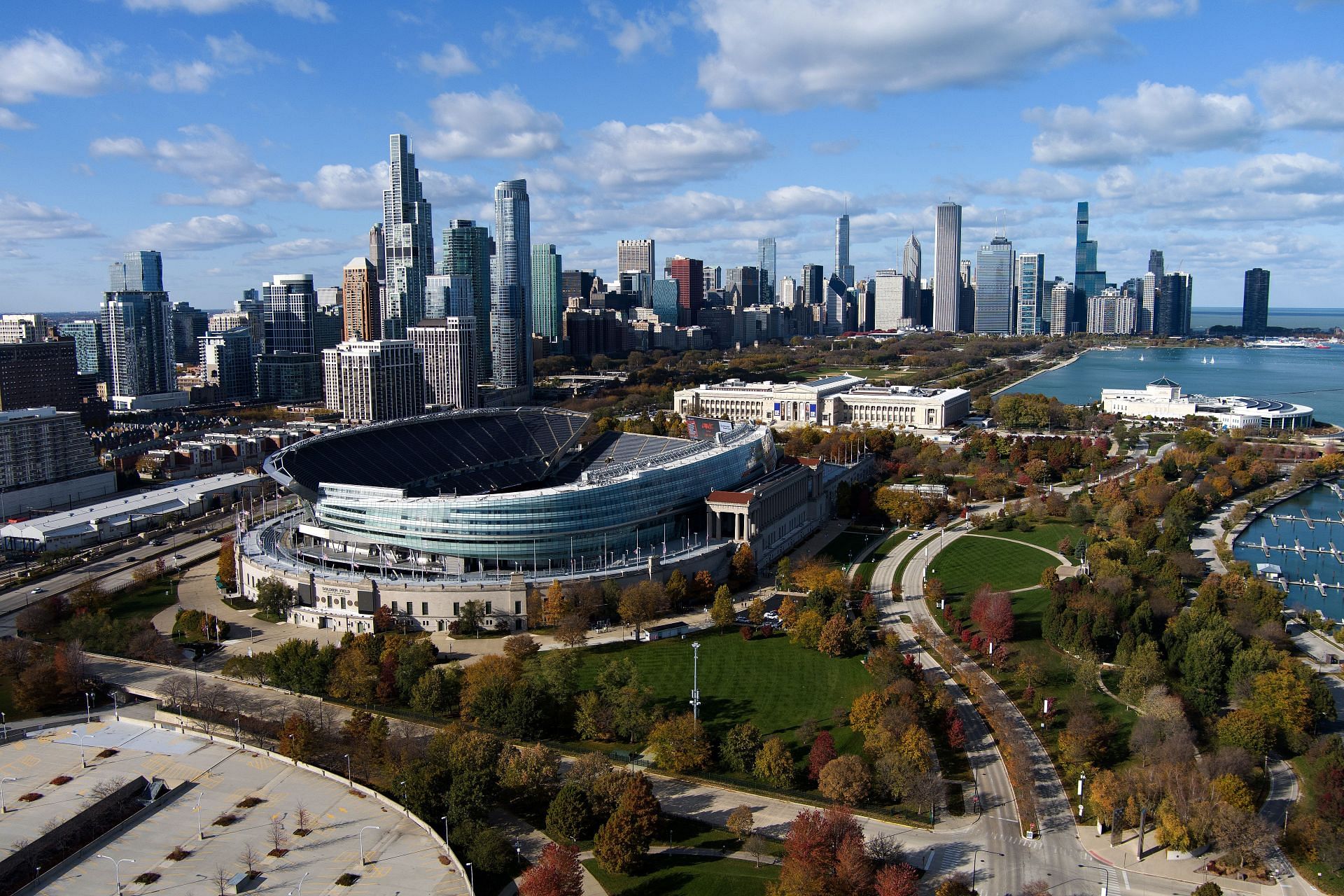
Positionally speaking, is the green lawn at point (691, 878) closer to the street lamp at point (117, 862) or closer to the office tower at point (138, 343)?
the street lamp at point (117, 862)

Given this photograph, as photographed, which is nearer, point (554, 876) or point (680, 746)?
point (554, 876)

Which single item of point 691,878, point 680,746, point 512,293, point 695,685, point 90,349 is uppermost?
point 512,293

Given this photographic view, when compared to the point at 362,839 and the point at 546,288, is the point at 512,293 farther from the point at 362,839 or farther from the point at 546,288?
the point at 362,839

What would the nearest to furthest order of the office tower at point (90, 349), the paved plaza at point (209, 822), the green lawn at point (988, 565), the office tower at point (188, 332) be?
1. the paved plaza at point (209, 822)
2. the green lawn at point (988, 565)
3. the office tower at point (90, 349)
4. the office tower at point (188, 332)

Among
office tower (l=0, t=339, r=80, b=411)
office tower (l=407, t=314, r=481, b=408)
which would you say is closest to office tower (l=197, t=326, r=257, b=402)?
office tower (l=407, t=314, r=481, b=408)

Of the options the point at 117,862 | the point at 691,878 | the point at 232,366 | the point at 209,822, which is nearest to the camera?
the point at 117,862

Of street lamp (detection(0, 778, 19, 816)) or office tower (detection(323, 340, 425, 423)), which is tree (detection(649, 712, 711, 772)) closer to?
street lamp (detection(0, 778, 19, 816))

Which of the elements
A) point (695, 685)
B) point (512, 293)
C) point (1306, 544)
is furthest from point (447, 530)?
point (512, 293)

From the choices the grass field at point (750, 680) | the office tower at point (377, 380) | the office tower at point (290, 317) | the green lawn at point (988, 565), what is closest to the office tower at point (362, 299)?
the office tower at point (290, 317)
